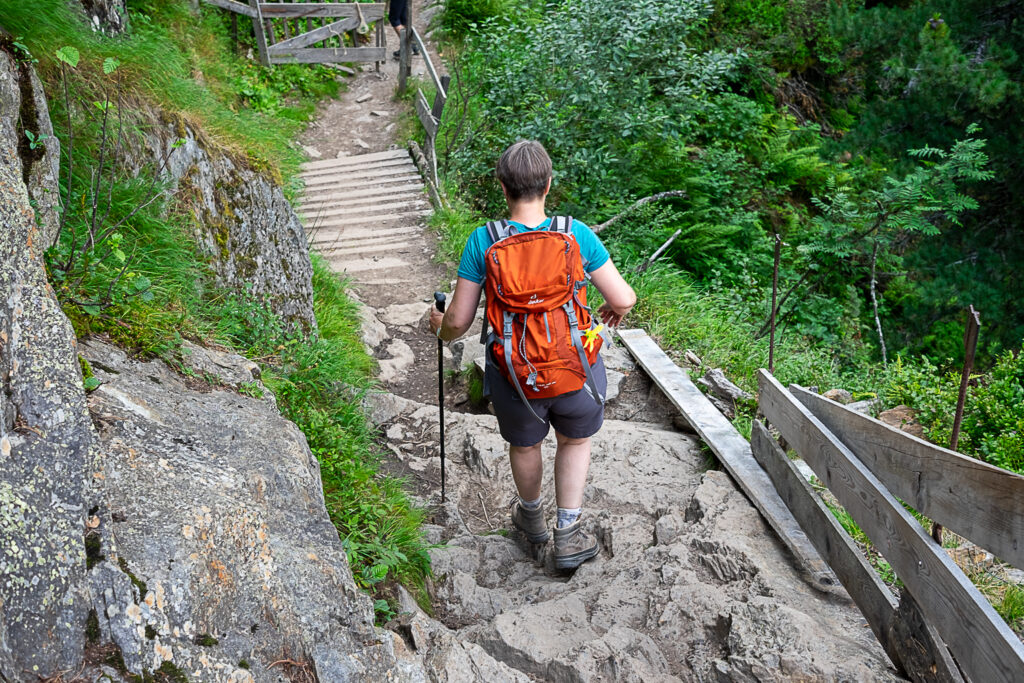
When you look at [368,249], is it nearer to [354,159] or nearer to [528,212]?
[354,159]

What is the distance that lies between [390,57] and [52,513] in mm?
16069

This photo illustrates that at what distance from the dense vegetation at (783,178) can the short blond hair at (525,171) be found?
173 inches

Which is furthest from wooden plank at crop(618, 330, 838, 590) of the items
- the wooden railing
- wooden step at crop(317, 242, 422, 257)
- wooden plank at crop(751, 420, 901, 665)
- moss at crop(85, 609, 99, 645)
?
the wooden railing

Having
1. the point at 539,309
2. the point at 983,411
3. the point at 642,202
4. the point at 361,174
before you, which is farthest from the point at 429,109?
the point at 539,309

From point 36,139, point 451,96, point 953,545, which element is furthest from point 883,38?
point 36,139

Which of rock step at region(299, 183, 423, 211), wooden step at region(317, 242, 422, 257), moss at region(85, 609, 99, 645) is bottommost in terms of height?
wooden step at region(317, 242, 422, 257)

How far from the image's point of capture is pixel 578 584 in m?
3.69

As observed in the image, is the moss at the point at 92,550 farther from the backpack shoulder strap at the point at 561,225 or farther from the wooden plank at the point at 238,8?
the wooden plank at the point at 238,8

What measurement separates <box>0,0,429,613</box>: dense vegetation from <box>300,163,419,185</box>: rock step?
13.9 feet

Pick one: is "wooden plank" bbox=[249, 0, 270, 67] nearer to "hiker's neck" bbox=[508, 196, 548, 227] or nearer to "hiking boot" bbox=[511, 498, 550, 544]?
"hiking boot" bbox=[511, 498, 550, 544]

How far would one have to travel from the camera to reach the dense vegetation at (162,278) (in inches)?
150

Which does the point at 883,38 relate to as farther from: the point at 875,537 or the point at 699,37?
the point at 875,537

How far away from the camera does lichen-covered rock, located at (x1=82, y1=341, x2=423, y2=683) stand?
86.8 inches

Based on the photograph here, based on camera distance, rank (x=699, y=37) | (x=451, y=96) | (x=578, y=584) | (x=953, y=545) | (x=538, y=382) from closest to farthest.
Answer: (x=538, y=382) < (x=578, y=584) < (x=953, y=545) < (x=451, y=96) < (x=699, y=37)
